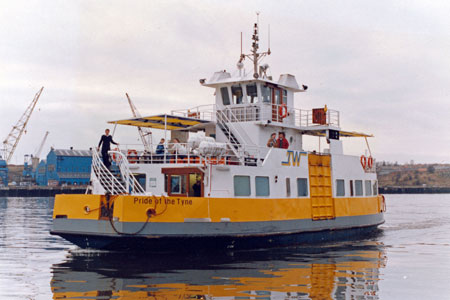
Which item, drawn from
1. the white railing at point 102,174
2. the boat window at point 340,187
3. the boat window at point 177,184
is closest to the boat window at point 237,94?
the boat window at point 340,187

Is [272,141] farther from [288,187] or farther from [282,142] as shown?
[288,187]

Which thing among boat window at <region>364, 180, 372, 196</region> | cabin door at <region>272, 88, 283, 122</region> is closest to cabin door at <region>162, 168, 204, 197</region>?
cabin door at <region>272, 88, 283, 122</region>

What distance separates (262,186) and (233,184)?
1.28m

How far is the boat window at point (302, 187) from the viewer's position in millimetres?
20000

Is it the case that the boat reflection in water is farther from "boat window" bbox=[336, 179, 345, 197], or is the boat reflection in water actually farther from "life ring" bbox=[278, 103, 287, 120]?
"life ring" bbox=[278, 103, 287, 120]

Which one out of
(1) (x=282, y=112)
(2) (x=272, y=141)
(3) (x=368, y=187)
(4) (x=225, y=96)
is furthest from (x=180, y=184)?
(3) (x=368, y=187)

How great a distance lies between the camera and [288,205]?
755 inches

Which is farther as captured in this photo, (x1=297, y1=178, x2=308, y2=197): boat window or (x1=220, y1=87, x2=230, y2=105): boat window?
(x1=220, y1=87, x2=230, y2=105): boat window

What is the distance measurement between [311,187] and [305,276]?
269 inches

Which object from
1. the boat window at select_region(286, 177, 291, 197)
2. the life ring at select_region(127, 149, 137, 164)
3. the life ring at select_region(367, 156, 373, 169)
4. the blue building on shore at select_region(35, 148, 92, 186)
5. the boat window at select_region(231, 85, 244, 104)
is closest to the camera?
the life ring at select_region(127, 149, 137, 164)

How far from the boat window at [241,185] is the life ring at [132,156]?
367 centimetres

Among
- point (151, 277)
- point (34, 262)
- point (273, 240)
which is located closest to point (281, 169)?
point (273, 240)

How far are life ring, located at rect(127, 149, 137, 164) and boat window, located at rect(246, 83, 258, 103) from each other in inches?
207

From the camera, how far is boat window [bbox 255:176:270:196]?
1847 centimetres
